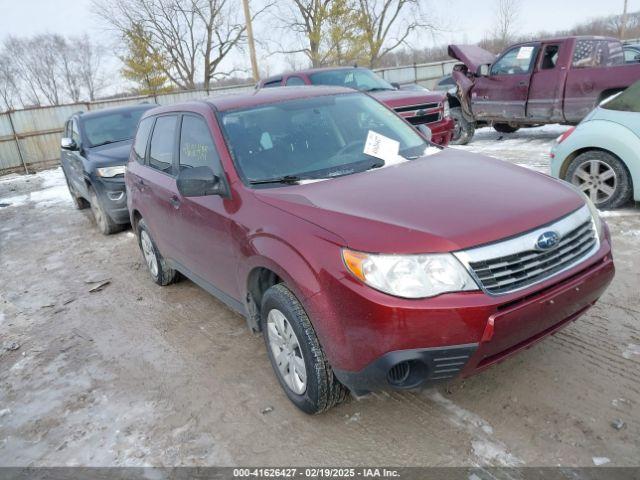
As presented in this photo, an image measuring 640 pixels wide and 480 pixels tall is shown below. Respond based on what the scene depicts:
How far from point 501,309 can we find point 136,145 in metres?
4.11

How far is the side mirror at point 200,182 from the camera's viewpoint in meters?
2.99

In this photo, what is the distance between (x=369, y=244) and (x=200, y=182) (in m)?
1.30

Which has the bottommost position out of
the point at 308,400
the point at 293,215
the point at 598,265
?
the point at 308,400

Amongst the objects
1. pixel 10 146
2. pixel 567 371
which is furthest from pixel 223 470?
pixel 10 146

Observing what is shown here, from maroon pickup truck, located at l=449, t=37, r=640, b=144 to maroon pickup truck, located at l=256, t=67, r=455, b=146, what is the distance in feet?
4.03

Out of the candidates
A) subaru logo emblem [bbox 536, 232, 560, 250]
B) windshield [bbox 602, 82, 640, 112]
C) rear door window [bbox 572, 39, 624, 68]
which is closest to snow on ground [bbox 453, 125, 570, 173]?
rear door window [bbox 572, 39, 624, 68]

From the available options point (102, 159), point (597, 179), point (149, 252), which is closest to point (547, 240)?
point (597, 179)

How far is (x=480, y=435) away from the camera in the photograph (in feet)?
8.16

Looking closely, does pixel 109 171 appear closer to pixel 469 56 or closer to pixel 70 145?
pixel 70 145

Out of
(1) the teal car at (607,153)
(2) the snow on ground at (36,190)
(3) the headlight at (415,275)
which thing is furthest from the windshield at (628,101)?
(2) the snow on ground at (36,190)

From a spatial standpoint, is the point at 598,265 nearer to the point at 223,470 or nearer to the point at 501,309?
the point at 501,309

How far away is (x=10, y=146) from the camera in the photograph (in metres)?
16.7

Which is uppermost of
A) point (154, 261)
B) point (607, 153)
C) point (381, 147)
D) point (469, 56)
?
point (469, 56)

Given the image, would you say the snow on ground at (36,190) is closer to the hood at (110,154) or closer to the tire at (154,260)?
the hood at (110,154)
